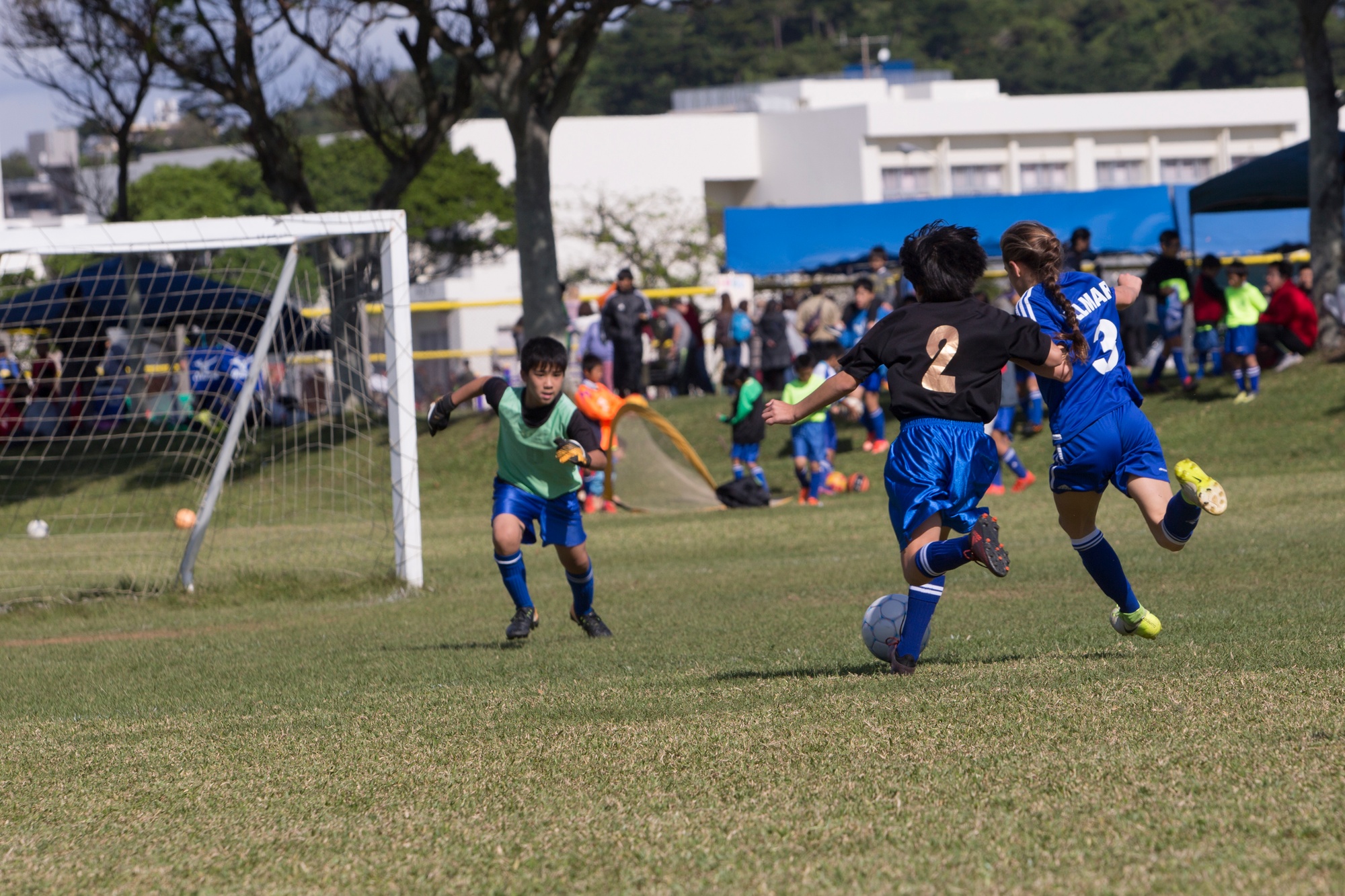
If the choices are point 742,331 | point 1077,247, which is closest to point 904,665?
point 1077,247

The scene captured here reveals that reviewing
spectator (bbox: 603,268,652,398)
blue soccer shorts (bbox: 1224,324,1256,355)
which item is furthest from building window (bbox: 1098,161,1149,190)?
spectator (bbox: 603,268,652,398)

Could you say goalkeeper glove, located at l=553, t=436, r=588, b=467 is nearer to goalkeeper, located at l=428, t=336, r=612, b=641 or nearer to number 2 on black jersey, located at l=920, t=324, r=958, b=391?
goalkeeper, located at l=428, t=336, r=612, b=641

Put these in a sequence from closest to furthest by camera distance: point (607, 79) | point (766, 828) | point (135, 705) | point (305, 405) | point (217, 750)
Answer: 1. point (766, 828)
2. point (217, 750)
3. point (135, 705)
4. point (305, 405)
5. point (607, 79)

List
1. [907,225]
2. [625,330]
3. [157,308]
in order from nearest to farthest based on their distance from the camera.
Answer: [625,330]
[157,308]
[907,225]

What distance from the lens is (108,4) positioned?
23797mm

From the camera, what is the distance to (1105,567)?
628cm

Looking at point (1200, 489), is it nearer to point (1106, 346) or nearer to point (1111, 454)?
point (1111, 454)

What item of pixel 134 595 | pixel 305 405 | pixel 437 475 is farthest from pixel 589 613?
pixel 437 475

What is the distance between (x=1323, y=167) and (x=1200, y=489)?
53.3 ft

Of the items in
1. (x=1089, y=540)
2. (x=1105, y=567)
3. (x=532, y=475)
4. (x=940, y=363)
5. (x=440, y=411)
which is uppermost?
(x=940, y=363)

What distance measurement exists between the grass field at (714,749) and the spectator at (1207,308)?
9.90 meters

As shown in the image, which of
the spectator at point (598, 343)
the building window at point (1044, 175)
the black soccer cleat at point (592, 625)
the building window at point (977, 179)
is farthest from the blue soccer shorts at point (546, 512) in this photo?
the building window at point (1044, 175)

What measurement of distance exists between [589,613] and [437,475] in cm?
1388

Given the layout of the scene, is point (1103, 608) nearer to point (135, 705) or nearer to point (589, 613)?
point (589, 613)
